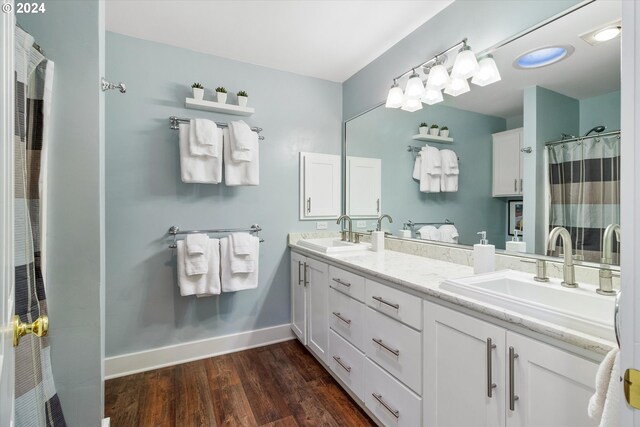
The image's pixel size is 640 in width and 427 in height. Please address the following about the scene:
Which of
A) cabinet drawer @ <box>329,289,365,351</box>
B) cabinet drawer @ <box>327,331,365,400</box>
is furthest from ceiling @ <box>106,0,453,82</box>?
cabinet drawer @ <box>327,331,365,400</box>

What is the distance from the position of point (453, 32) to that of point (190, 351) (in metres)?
2.90

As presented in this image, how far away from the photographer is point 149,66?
86.1 inches

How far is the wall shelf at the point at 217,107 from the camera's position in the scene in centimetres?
221

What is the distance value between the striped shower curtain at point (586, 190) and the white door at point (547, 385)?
585 mm

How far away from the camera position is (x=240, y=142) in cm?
225

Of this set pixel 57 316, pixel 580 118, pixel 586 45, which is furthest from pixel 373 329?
pixel 586 45

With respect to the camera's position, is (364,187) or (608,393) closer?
(608,393)

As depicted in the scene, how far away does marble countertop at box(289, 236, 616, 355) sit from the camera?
2.55ft

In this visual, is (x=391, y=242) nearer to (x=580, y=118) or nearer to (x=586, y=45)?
(x=580, y=118)

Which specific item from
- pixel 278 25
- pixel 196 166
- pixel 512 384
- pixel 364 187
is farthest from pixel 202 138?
pixel 512 384

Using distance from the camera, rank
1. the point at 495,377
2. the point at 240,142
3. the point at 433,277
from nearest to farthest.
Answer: the point at 495,377
the point at 433,277
the point at 240,142

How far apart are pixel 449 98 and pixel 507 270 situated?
3.66 feet

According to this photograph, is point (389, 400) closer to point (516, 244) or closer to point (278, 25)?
point (516, 244)

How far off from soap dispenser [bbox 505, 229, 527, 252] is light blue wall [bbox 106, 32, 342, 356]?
171 centimetres
